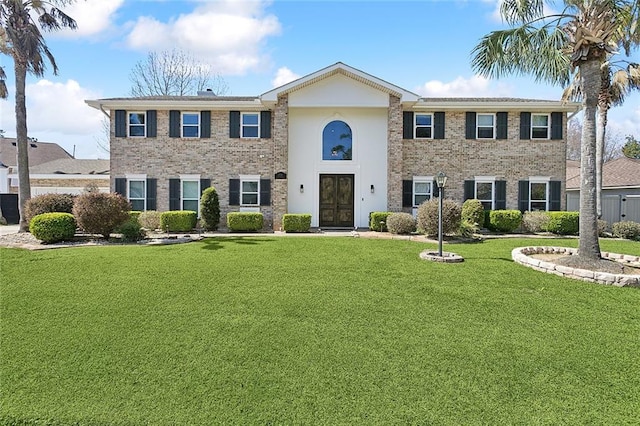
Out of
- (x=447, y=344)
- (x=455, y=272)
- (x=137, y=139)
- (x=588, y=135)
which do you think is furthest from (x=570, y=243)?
(x=137, y=139)

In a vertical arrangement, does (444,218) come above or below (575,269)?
above

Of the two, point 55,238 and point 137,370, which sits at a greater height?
point 55,238

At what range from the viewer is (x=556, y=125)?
17484 millimetres

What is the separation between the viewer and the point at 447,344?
5.08m

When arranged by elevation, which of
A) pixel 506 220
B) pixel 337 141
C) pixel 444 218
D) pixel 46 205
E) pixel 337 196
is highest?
pixel 337 141

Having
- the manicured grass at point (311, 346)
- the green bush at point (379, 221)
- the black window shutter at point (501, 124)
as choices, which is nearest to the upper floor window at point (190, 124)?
the green bush at point (379, 221)

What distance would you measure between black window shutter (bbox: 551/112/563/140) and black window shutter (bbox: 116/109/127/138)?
19.8 metres

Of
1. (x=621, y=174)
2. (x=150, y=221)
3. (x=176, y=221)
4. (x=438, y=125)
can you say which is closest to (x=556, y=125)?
(x=438, y=125)

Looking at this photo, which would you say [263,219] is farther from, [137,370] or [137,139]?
[137,370]

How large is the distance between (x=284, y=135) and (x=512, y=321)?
12.7 m

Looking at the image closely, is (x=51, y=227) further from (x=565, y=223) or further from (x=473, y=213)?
(x=565, y=223)

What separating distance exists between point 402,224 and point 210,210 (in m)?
7.78

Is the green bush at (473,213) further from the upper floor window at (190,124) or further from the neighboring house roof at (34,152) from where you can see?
the neighboring house roof at (34,152)

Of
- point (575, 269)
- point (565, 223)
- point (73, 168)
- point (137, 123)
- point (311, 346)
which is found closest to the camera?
point (311, 346)
